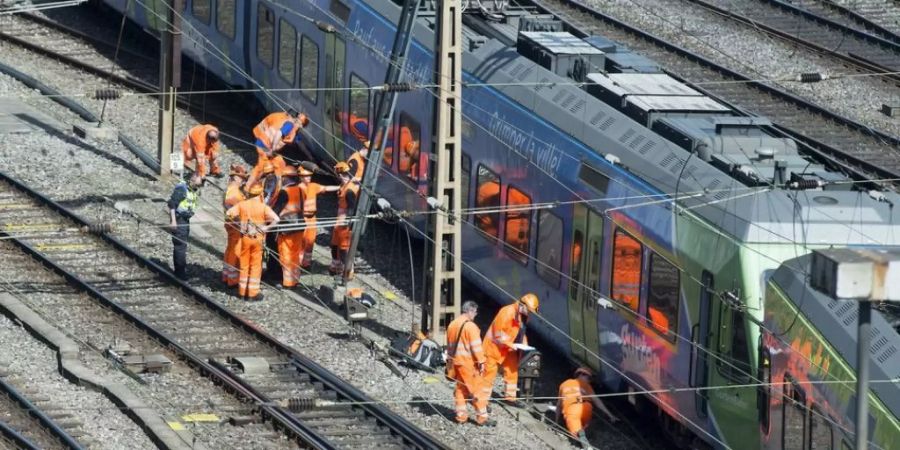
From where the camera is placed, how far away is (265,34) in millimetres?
30312

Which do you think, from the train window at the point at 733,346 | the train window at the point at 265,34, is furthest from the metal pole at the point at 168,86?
the train window at the point at 733,346

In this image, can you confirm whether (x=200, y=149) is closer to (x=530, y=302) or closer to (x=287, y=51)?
(x=287, y=51)

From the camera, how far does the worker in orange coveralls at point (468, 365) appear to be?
2086 centimetres

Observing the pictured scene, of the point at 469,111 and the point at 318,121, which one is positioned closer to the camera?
the point at 469,111

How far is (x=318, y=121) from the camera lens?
28891mm

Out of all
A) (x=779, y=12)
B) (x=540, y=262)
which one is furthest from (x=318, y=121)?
(x=779, y=12)

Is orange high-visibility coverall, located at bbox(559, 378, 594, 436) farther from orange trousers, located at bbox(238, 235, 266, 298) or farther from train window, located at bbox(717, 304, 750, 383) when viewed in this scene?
orange trousers, located at bbox(238, 235, 266, 298)

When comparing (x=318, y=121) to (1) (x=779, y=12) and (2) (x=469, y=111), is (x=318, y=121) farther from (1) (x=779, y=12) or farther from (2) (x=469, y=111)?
(1) (x=779, y=12)

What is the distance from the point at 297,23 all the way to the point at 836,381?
1408 cm

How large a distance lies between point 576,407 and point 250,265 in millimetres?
5087

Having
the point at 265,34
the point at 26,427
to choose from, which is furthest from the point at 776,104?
the point at 26,427

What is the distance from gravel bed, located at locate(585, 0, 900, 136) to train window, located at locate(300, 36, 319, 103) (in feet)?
27.6

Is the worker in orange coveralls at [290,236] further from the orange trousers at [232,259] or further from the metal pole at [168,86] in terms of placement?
the metal pole at [168,86]

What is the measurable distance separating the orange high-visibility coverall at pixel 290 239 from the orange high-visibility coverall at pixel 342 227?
1.68 ft
